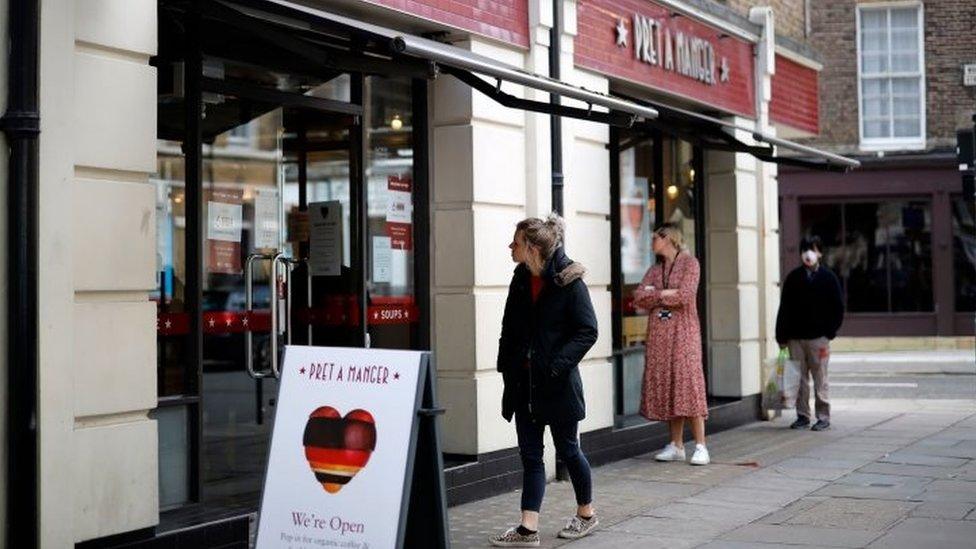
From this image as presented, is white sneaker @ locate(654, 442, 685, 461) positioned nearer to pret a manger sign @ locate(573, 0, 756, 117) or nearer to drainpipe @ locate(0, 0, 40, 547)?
pret a manger sign @ locate(573, 0, 756, 117)

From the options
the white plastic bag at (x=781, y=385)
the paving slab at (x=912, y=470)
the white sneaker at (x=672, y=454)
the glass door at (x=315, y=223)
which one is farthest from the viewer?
the white plastic bag at (x=781, y=385)

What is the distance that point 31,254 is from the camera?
20.2 feet

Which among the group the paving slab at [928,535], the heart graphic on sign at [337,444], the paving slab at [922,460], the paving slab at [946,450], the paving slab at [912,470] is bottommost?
the paving slab at [928,535]

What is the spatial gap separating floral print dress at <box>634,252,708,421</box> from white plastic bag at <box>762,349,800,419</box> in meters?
2.97

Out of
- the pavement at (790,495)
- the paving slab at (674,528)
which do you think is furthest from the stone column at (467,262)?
the paving slab at (674,528)

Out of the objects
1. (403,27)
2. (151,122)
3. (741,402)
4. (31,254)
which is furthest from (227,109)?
(741,402)

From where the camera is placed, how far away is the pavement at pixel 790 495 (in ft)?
25.9

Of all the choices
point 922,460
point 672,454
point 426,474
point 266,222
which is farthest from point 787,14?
point 426,474

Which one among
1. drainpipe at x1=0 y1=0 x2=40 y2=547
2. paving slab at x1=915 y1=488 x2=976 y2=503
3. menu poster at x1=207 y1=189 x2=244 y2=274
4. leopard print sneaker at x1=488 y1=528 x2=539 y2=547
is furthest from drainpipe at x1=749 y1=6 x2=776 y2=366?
drainpipe at x1=0 y1=0 x2=40 y2=547

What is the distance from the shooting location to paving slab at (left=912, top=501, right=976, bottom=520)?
8492mm

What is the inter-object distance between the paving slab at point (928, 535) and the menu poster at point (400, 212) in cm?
397

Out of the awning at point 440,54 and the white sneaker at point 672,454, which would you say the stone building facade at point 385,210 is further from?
the white sneaker at point 672,454

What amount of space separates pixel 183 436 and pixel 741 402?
8.00 metres

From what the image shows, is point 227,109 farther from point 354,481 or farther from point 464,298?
point 354,481
